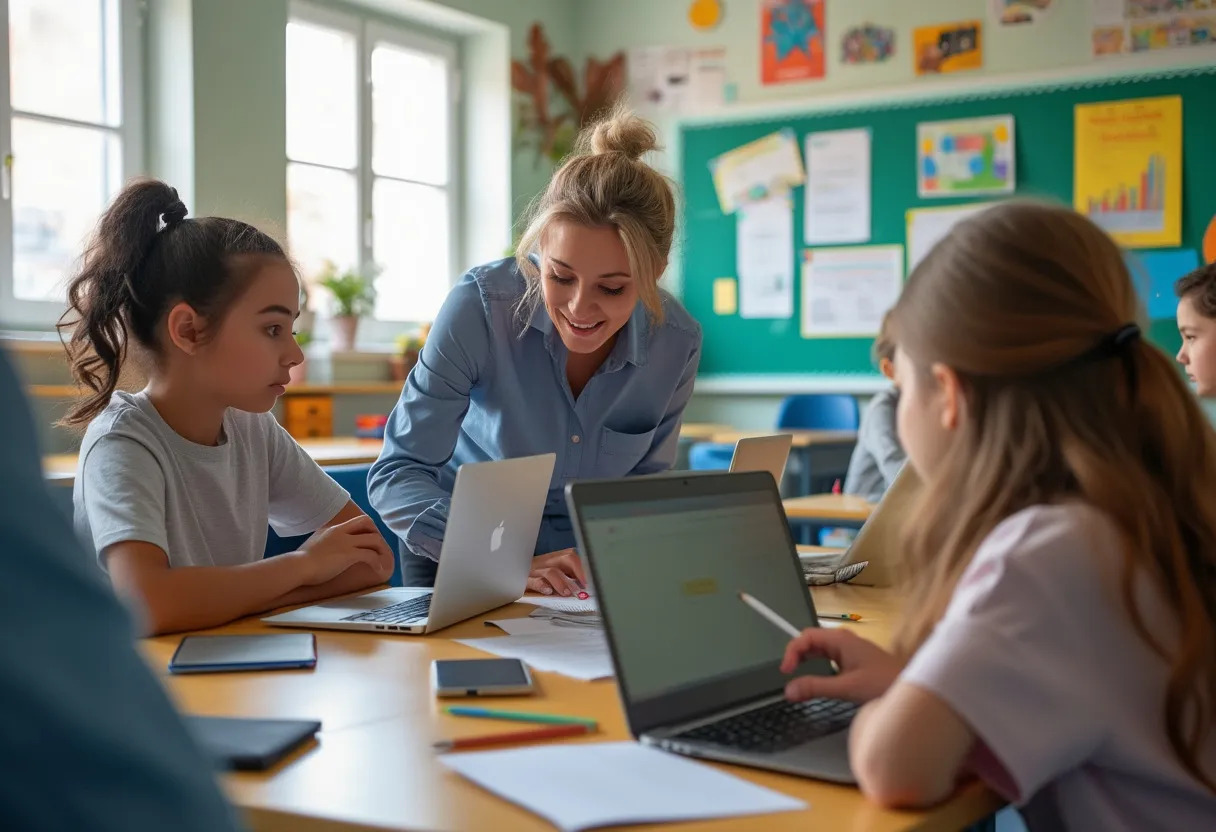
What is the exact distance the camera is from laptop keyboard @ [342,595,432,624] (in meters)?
1.49

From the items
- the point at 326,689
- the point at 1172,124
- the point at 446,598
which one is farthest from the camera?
the point at 1172,124

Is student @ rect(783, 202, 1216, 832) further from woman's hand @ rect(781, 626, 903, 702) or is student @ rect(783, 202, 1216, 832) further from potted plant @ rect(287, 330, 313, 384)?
potted plant @ rect(287, 330, 313, 384)

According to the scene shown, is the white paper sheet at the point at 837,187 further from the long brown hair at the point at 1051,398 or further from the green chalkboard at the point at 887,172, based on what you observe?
the long brown hair at the point at 1051,398

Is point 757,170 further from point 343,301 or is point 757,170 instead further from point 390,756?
point 390,756

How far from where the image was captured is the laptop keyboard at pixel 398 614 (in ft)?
4.88

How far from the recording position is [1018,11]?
520cm

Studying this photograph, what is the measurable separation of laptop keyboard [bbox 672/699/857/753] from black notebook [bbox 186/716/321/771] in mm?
298

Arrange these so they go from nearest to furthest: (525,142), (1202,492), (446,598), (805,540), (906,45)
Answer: (1202,492)
(446,598)
(805,540)
(906,45)
(525,142)

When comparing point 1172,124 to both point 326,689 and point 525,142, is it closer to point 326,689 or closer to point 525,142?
point 525,142

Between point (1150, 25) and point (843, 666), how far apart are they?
4.73 meters

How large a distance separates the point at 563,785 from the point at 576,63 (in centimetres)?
578

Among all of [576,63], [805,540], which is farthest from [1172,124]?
[576,63]

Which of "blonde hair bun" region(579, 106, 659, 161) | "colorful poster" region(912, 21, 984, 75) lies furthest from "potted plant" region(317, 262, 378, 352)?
"blonde hair bun" region(579, 106, 659, 161)

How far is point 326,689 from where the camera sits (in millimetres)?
1175
